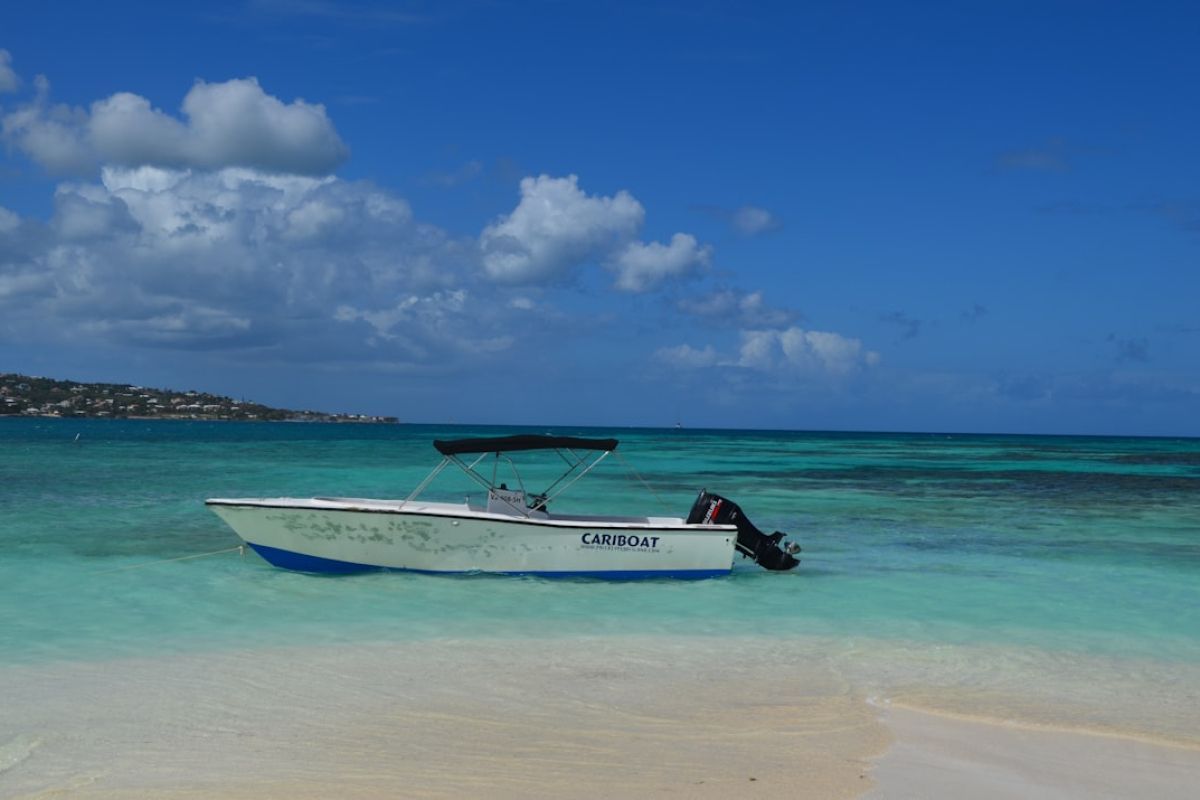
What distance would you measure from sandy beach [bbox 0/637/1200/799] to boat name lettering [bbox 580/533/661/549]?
426cm

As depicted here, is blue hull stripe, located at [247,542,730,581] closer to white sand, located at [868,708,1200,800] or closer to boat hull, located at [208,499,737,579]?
boat hull, located at [208,499,737,579]

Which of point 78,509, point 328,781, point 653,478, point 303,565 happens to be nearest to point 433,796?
point 328,781

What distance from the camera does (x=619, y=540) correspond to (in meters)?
14.2

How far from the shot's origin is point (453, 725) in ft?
24.7

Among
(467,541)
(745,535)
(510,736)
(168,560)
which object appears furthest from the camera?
(168,560)

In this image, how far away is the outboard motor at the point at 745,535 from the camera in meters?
14.9

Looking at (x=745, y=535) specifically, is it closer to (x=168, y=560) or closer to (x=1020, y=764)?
(x=1020, y=764)

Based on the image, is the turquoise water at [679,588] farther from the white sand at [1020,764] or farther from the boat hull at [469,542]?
the white sand at [1020,764]

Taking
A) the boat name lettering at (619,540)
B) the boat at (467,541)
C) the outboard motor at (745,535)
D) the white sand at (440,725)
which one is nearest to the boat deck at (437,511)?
the boat at (467,541)

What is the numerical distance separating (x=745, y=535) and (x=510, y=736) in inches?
328

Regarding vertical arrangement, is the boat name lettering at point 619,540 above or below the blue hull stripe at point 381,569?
above

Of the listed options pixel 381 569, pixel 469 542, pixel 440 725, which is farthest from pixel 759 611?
pixel 440 725

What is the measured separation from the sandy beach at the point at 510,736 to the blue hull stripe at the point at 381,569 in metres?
4.31

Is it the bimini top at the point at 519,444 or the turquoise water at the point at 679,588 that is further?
the bimini top at the point at 519,444
